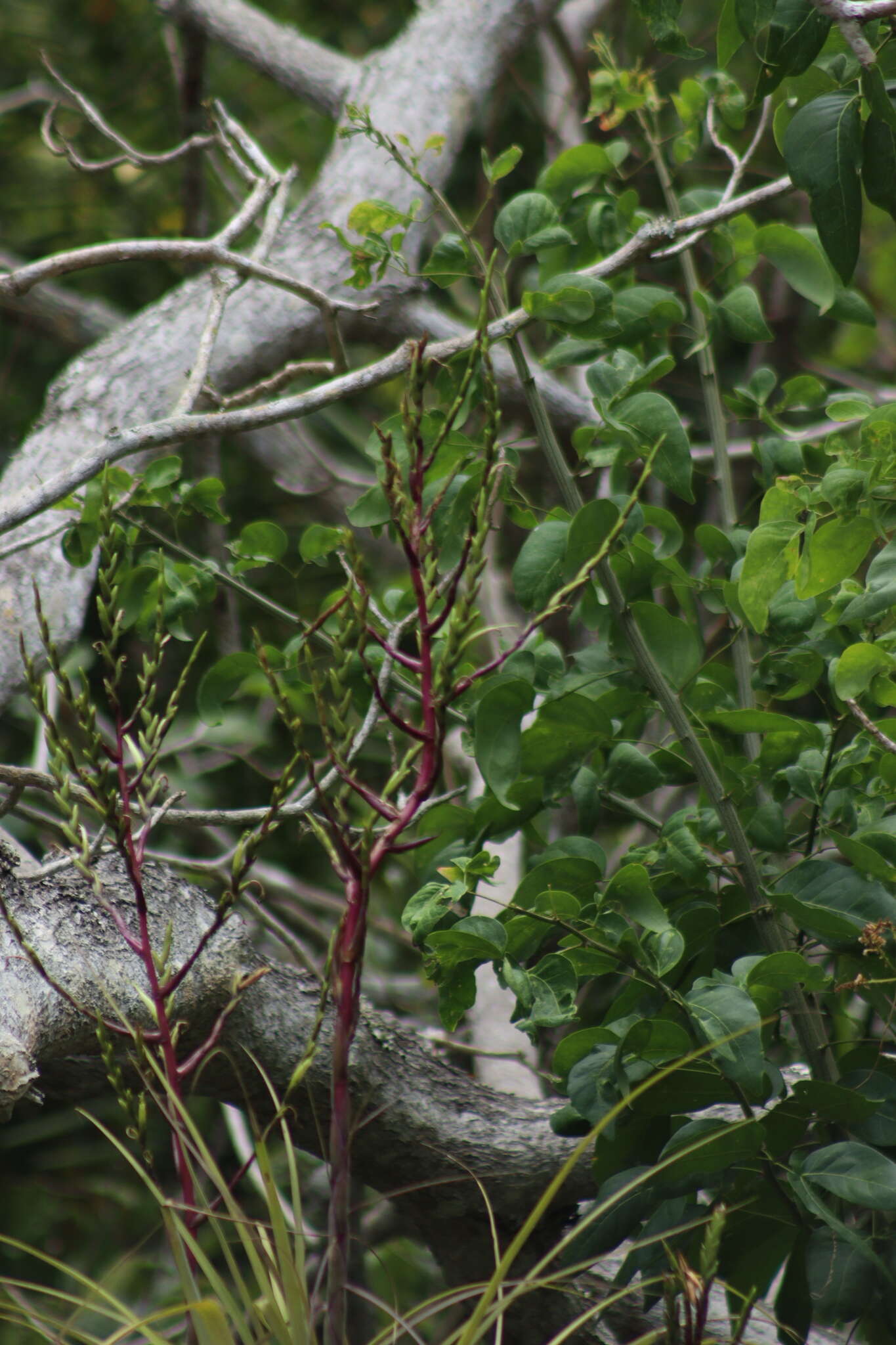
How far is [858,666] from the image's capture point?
2.35 feet

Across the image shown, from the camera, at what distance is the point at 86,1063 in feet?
3.48

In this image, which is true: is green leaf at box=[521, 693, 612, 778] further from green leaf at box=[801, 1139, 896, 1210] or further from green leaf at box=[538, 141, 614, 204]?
green leaf at box=[538, 141, 614, 204]

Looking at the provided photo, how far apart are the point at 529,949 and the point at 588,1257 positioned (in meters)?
0.21

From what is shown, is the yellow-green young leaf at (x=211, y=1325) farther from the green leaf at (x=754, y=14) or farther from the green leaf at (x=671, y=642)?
the green leaf at (x=754, y=14)

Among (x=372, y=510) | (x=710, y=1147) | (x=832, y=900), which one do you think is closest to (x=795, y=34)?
(x=372, y=510)

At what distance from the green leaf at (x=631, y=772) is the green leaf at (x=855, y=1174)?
263 millimetres

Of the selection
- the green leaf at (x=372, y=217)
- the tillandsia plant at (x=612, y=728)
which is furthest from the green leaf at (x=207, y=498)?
the green leaf at (x=372, y=217)

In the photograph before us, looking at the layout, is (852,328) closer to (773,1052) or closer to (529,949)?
(773,1052)

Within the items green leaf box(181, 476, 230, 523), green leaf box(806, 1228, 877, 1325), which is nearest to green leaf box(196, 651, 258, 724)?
green leaf box(181, 476, 230, 523)

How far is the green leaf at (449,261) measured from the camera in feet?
2.81

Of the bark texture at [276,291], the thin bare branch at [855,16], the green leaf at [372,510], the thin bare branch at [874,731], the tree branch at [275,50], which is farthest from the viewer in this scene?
the tree branch at [275,50]

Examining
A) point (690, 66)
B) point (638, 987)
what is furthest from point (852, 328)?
point (638, 987)

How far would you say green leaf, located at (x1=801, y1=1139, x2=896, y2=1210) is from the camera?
685mm

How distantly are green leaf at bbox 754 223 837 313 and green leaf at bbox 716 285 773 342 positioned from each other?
6cm
